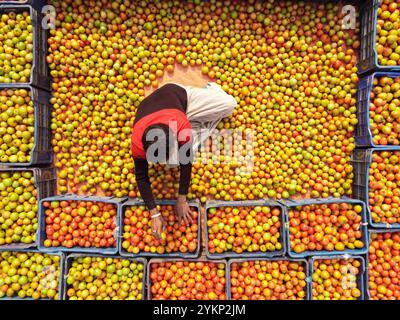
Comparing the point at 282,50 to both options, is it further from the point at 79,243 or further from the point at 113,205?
the point at 79,243

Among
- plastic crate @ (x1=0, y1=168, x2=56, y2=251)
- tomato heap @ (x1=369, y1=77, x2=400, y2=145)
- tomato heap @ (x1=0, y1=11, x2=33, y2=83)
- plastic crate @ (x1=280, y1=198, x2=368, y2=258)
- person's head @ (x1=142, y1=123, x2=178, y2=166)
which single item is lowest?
plastic crate @ (x1=280, y1=198, x2=368, y2=258)

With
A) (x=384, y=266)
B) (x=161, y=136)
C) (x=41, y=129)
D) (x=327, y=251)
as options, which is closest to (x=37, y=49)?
(x=41, y=129)

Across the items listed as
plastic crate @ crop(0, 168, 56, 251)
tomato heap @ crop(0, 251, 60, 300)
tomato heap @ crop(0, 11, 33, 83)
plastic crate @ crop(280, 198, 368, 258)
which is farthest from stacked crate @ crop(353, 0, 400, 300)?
tomato heap @ crop(0, 11, 33, 83)

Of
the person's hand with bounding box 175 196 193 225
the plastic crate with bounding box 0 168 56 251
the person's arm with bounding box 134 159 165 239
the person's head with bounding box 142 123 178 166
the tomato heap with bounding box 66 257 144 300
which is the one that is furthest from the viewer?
the plastic crate with bounding box 0 168 56 251

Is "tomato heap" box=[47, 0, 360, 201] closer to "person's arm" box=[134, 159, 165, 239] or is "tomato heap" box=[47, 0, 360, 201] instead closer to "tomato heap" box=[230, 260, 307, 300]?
"person's arm" box=[134, 159, 165, 239]

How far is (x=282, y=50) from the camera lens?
3.10 meters

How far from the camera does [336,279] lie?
8.87 feet

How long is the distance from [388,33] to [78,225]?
4743 millimetres

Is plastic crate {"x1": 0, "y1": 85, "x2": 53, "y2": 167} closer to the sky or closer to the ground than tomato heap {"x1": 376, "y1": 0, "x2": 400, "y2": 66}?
closer to the ground

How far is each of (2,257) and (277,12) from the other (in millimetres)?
5031

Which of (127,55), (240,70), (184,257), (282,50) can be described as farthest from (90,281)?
(282,50)

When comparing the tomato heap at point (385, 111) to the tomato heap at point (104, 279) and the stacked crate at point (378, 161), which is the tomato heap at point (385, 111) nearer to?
the stacked crate at point (378, 161)

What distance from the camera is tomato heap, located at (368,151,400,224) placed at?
2.77 m

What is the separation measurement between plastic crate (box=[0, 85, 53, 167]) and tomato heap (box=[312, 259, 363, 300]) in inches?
152
